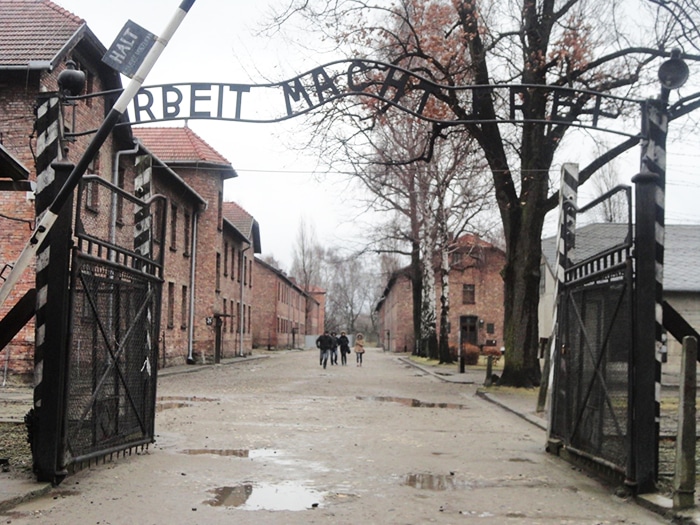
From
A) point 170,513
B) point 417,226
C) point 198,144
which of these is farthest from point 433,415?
point 198,144

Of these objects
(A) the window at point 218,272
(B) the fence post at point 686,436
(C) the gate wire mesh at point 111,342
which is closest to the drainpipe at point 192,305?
(A) the window at point 218,272

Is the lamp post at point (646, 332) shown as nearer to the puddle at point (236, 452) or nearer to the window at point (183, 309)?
the puddle at point (236, 452)

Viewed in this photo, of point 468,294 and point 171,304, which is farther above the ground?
point 468,294

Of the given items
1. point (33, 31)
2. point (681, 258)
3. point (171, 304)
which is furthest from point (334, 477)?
point (681, 258)

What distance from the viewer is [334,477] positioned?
27.4 feet

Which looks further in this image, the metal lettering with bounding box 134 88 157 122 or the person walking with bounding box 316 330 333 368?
the person walking with bounding box 316 330 333 368

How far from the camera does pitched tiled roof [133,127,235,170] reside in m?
41.1

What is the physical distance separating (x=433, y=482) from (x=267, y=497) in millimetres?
A: 1737

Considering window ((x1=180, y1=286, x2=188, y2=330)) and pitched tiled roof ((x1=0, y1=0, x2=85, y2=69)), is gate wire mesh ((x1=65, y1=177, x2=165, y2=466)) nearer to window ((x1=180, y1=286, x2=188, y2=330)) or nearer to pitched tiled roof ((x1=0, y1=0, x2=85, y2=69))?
pitched tiled roof ((x1=0, y1=0, x2=85, y2=69))

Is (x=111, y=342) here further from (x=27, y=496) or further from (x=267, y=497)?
(x=267, y=497)

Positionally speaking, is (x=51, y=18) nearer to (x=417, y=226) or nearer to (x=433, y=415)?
(x=433, y=415)

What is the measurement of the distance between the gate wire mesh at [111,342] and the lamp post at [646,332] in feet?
16.6

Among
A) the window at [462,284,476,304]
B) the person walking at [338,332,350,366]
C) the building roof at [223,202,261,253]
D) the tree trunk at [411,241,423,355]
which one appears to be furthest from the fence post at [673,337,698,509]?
the window at [462,284,476,304]

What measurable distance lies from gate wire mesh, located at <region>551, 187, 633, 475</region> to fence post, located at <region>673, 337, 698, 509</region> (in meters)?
0.84
